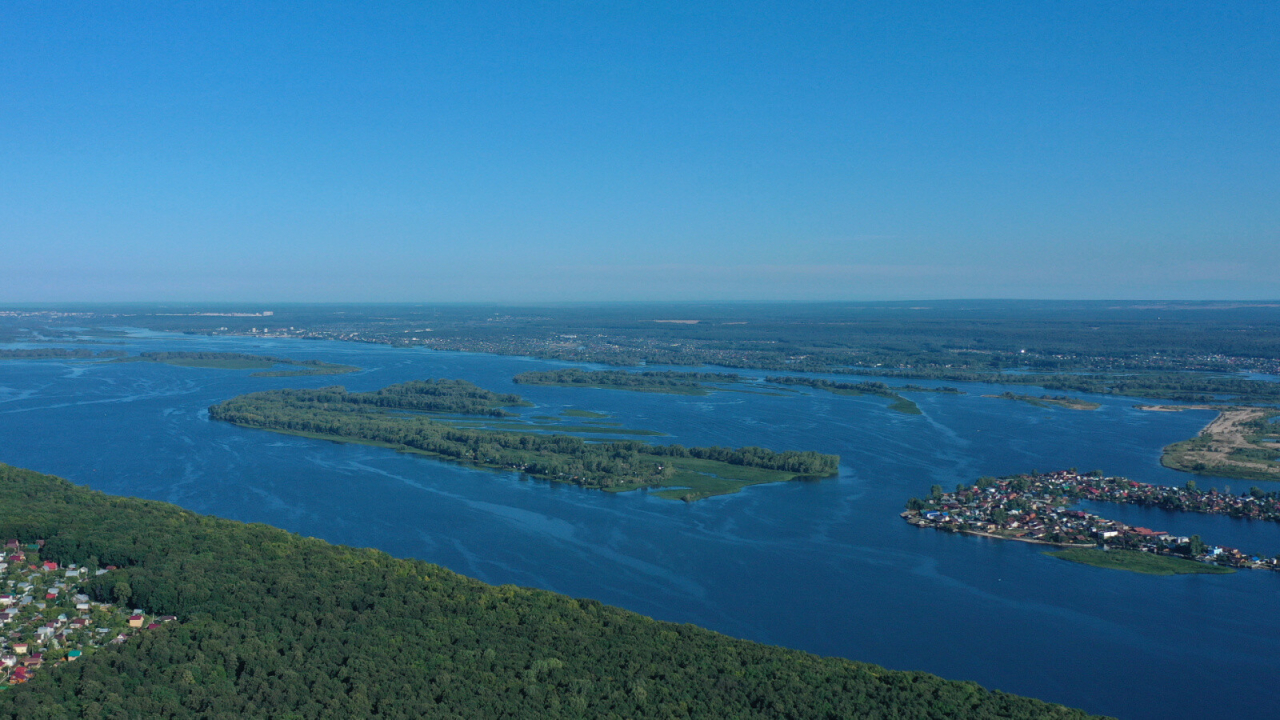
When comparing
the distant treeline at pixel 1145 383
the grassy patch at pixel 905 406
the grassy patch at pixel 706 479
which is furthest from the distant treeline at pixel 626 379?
the grassy patch at pixel 706 479

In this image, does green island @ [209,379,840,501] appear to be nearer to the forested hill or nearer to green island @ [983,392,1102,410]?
the forested hill

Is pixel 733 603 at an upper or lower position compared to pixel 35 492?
lower

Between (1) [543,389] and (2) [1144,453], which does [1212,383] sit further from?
(1) [543,389]

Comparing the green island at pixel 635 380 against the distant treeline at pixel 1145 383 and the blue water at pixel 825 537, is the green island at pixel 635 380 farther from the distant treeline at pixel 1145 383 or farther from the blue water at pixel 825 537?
the distant treeline at pixel 1145 383

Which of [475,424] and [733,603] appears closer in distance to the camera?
[733,603]

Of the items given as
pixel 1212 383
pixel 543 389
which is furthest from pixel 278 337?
pixel 1212 383

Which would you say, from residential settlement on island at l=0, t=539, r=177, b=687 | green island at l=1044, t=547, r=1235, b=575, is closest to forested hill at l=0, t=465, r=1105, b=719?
residential settlement on island at l=0, t=539, r=177, b=687
